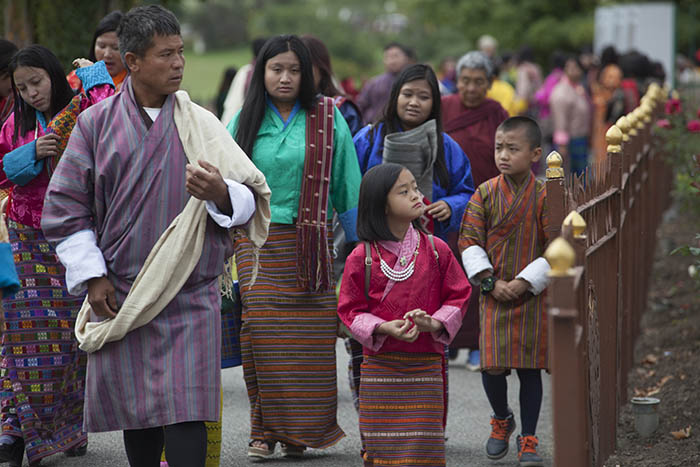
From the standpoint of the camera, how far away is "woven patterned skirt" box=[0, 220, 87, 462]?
225 inches

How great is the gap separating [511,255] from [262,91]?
148 centimetres

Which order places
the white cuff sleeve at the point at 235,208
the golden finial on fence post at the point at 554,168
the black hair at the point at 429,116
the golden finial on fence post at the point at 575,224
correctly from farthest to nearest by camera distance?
1. the black hair at the point at 429,116
2. the golden finial on fence post at the point at 554,168
3. the white cuff sleeve at the point at 235,208
4. the golden finial on fence post at the point at 575,224

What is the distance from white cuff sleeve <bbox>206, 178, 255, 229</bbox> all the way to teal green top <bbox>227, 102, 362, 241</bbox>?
4.69 feet

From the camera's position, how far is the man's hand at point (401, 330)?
15.5ft

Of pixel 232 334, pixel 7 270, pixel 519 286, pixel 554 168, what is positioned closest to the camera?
pixel 554 168

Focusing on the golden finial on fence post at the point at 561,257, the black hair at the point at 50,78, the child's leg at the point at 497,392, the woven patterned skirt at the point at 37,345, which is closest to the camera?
the golden finial on fence post at the point at 561,257

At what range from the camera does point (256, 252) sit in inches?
196

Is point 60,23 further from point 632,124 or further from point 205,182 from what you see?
point 205,182

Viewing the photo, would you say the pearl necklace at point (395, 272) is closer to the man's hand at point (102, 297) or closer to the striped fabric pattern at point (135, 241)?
the striped fabric pattern at point (135, 241)

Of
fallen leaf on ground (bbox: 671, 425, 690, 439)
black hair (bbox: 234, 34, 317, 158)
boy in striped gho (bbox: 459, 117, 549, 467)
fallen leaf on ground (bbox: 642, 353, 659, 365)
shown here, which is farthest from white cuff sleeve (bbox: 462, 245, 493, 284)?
fallen leaf on ground (bbox: 642, 353, 659, 365)

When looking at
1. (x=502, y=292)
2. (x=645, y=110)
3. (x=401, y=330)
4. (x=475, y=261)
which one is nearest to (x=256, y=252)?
(x=401, y=330)

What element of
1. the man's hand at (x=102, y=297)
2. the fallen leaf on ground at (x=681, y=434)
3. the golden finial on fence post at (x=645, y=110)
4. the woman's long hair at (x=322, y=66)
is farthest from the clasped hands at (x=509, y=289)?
the golden finial on fence post at (x=645, y=110)

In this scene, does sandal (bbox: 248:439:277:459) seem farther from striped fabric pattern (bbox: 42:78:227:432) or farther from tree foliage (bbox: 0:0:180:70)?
tree foliage (bbox: 0:0:180:70)

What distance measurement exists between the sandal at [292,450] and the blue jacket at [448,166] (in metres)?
1.32
